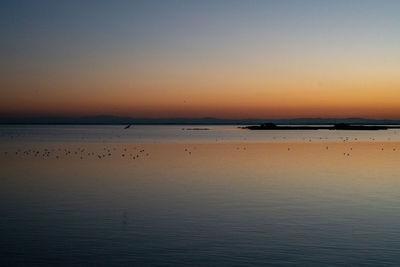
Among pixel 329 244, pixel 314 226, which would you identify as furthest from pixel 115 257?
pixel 314 226

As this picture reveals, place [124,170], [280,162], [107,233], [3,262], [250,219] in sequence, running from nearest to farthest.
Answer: [3,262], [107,233], [250,219], [124,170], [280,162]

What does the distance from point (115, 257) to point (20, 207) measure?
8.49 metres

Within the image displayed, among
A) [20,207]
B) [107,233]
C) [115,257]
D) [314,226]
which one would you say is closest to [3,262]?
[115,257]

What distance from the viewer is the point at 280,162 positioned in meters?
41.7

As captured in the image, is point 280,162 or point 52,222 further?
point 280,162

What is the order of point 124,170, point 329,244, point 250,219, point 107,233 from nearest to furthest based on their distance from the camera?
point 329,244 < point 107,233 < point 250,219 < point 124,170

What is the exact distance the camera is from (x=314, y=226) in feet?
54.6

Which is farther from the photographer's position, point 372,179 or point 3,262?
point 372,179

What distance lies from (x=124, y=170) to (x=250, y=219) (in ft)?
60.4

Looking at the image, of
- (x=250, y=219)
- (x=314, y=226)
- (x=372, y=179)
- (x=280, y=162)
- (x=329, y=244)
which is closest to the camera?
(x=329, y=244)

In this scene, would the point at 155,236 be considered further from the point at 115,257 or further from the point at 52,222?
the point at 52,222

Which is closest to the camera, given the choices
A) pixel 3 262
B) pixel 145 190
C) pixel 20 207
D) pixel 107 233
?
pixel 3 262

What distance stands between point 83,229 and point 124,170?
18884 mm

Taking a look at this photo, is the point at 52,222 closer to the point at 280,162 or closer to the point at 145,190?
the point at 145,190
